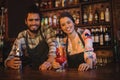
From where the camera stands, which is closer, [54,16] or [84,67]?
[84,67]

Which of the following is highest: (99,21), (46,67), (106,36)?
(99,21)

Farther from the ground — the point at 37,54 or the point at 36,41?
the point at 36,41

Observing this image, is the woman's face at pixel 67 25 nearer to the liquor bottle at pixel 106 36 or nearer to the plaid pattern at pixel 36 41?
the plaid pattern at pixel 36 41

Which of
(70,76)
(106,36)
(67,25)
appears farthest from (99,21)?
(70,76)

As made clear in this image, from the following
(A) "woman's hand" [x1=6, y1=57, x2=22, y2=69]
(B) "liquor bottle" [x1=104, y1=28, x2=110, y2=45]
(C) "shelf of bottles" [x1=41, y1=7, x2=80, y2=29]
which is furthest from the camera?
(C) "shelf of bottles" [x1=41, y1=7, x2=80, y2=29]

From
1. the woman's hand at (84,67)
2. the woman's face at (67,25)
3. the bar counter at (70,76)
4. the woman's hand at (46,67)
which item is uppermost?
the woman's face at (67,25)

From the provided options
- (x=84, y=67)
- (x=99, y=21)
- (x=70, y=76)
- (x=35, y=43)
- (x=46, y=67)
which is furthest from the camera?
(x=99, y=21)

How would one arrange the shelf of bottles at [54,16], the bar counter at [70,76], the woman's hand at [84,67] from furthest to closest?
the shelf of bottles at [54,16]
the woman's hand at [84,67]
the bar counter at [70,76]

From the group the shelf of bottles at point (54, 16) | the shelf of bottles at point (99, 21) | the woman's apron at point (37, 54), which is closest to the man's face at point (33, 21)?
the woman's apron at point (37, 54)

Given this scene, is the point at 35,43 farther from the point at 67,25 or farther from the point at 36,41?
the point at 67,25

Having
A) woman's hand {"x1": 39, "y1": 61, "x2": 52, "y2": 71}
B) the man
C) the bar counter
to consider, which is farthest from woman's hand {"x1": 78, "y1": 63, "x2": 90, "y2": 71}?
the man

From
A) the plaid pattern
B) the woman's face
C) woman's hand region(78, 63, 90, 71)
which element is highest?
the woman's face

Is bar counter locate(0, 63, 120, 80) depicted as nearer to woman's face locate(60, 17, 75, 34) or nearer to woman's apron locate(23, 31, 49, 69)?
woman's face locate(60, 17, 75, 34)

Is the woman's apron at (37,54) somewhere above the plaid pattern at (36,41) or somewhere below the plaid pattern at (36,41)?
below
